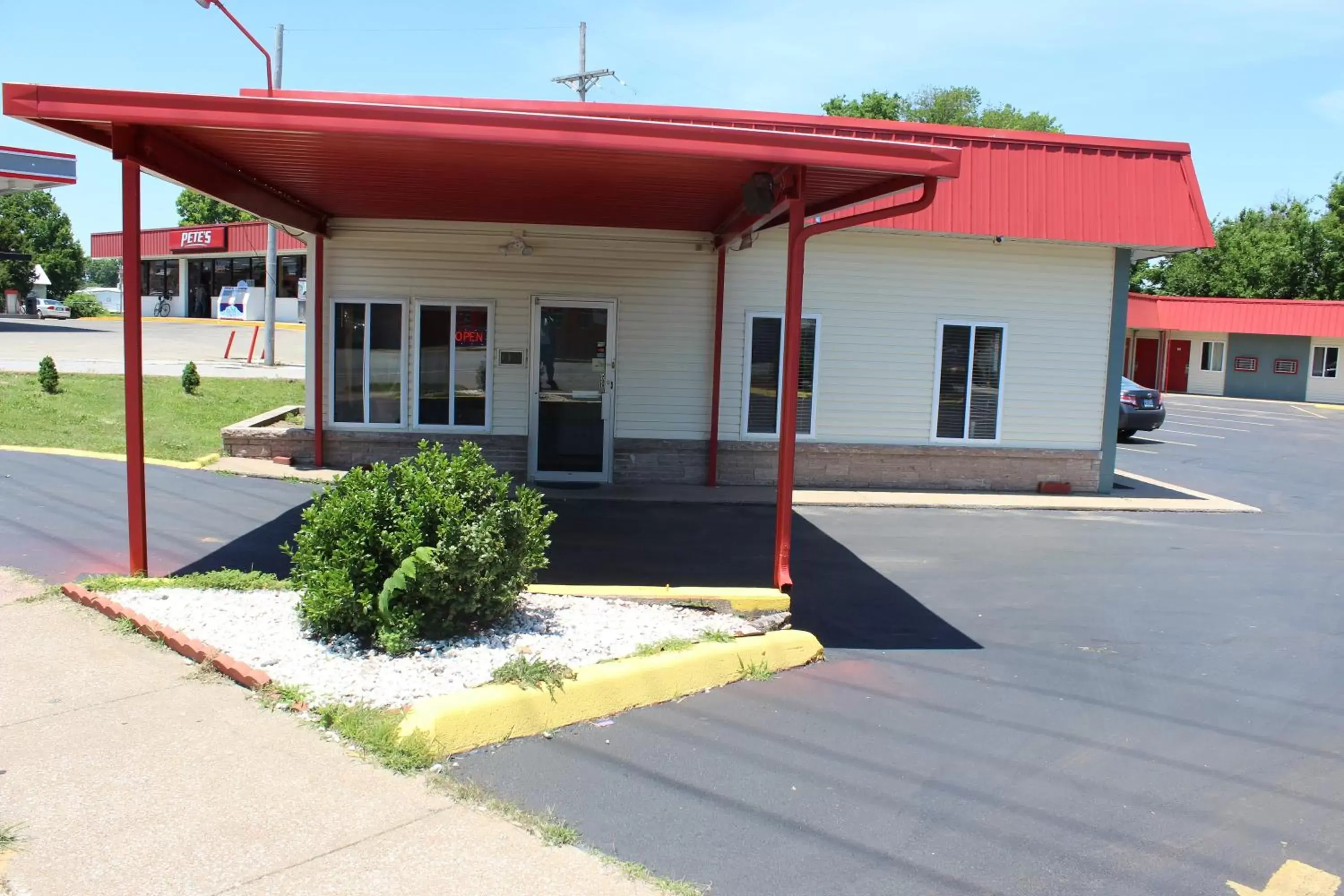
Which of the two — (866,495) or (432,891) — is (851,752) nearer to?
(432,891)

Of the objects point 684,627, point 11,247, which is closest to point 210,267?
point 11,247

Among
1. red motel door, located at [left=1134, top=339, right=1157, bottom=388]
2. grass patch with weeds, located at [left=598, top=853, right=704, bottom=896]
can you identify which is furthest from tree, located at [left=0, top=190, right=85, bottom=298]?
grass patch with weeds, located at [left=598, top=853, right=704, bottom=896]

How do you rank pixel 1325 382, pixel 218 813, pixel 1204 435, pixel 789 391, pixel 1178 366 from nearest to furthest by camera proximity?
pixel 218 813 < pixel 789 391 < pixel 1204 435 < pixel 1325 382 < pixel 1178 366

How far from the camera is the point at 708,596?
6660 millimetres

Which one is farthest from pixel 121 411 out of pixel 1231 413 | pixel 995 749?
pixel 1231 413

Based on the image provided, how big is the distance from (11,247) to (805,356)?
64.1 metres

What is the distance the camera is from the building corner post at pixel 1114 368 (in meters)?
13.5

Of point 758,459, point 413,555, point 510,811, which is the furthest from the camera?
point 758,459

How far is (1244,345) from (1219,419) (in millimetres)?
13816

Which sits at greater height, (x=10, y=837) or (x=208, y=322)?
(x=208, y=322)

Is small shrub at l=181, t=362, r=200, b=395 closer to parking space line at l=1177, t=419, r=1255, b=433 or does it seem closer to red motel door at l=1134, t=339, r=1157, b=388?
parking space line at l=1177, t=419, r=1255, b=433

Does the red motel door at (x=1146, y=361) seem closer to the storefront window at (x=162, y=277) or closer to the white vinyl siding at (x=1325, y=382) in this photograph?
the white vinyl siding at (x=1325, y=382)

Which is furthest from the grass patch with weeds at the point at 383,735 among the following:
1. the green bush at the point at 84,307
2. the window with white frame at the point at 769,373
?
the green bush at the point at 84,307

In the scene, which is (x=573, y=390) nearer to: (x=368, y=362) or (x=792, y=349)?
(x=368, y=362)
